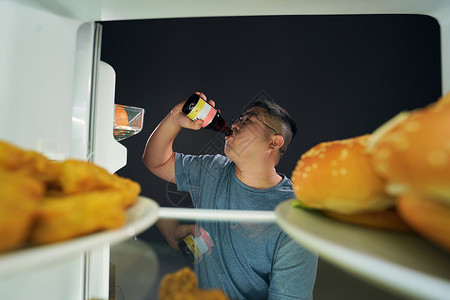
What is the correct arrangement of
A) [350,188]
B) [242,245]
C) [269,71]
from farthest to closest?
[269,71], [242,245], [350,188]

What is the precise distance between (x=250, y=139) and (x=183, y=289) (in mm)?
1550

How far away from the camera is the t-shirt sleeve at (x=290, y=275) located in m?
1.03

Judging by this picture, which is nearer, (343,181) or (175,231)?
(343,181)

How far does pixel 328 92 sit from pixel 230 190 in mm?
1168

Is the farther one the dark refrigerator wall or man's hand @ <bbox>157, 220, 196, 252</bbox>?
the dark refrigerator wall

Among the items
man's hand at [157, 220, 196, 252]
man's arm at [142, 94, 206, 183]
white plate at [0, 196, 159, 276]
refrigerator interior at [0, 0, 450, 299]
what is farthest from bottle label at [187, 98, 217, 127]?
white plate at [0, 196, 159, 276]

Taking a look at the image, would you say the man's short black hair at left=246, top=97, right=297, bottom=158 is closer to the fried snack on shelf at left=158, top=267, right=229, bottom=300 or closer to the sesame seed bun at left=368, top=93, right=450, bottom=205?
the fried snack on shelf at left=158, top=267, right=229, bottom=300

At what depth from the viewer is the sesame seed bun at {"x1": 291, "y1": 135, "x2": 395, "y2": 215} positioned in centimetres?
27

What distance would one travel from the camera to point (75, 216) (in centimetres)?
22

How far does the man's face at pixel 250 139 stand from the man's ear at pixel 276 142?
41 millimetres

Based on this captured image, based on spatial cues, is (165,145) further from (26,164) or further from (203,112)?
(26,164)

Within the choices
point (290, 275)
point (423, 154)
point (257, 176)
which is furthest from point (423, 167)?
point (257, 176)

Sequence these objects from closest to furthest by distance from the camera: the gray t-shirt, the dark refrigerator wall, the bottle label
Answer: the gray t-shirt
the bottle label
the dark refrigerator wall

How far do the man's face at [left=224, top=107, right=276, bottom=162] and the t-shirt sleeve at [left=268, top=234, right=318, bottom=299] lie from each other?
2.94 feet
